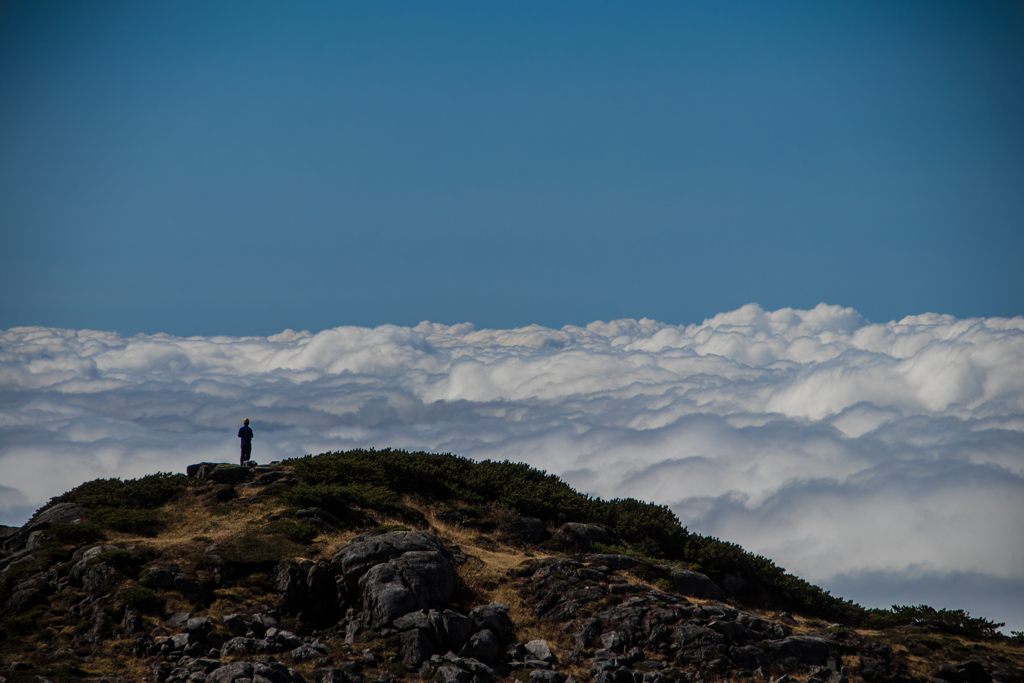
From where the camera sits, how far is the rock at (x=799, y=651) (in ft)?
86.2

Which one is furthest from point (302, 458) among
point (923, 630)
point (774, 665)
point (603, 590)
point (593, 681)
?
point (923, 630)

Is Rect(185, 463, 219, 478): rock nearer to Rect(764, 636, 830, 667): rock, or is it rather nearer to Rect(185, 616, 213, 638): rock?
Rect(185, 616, 213, 638): rock

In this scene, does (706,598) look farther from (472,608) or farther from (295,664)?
(295,664)

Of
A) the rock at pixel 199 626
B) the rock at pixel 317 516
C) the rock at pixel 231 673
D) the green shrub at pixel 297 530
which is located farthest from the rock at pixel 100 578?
the rock at pixel 317 516

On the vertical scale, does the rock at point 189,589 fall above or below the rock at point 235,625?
above

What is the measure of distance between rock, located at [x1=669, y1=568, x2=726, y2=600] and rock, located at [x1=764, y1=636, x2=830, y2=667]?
18.3ft

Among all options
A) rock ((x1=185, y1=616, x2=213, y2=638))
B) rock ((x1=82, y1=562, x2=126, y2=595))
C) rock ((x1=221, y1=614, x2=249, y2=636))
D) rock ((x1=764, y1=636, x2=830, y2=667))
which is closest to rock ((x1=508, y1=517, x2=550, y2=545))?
rock ((x1=764, y1=636, x2=830, y2=667))

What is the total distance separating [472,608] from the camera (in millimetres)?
27297

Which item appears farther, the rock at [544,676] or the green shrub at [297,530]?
the green shrub at [297,530]

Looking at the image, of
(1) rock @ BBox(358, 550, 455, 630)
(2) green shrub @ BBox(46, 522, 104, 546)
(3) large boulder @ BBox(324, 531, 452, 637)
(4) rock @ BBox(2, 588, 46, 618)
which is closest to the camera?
(4) rock @ BBox(2, 588, 46, 618)

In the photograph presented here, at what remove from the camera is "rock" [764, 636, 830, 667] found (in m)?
26.3

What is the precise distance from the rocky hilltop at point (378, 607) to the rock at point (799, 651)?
10cm

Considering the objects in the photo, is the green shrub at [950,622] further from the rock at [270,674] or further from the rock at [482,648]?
the rock at [270,674]

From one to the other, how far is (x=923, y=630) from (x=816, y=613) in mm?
5284
